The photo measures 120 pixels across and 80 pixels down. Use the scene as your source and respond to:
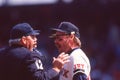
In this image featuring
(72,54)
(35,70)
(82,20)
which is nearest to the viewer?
(35,70)

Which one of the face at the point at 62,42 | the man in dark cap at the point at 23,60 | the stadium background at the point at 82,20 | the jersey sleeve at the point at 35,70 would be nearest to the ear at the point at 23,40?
the man in dark cap at the point at 23,60

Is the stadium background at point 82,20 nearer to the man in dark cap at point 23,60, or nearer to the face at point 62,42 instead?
the face at point 62,42

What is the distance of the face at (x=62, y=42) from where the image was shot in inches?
210

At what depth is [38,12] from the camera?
15.1 metres

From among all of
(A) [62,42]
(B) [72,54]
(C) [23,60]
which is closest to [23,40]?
(C) [23,60]

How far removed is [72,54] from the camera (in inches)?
207

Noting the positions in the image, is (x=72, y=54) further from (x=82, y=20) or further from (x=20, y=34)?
(x=82, y=20)

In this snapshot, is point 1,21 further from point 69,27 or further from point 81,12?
point 69,27

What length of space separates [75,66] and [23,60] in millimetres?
557

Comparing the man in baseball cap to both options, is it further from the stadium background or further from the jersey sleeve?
the stadium background

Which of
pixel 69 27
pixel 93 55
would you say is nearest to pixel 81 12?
pixel 93 55

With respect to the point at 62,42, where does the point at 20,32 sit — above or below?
above

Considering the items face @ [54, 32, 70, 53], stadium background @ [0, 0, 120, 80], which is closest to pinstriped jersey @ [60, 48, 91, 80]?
face @ [54, 32, 70, 53]

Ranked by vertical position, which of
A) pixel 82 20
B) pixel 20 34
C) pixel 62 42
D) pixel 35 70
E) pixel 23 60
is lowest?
pixel 35 70
